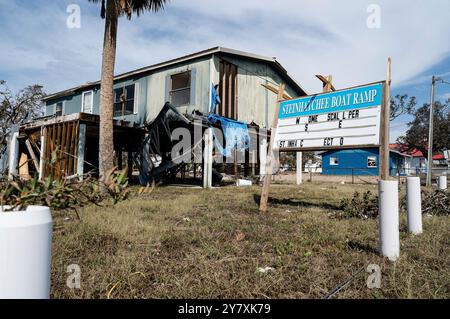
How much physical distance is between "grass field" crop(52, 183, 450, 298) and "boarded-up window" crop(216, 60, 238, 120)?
976 cm

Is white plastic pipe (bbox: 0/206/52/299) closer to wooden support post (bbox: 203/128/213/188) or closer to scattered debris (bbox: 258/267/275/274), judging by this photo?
scattered debris (bbox: 258/267/275/274)

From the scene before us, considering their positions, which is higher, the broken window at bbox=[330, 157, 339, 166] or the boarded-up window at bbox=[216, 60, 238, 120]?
the boarded-up window at bbox=[216, 60, 238, 120]

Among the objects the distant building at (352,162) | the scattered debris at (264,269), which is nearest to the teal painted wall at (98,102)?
the scattered debris at (264,269)

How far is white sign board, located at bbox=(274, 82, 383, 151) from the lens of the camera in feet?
18.0

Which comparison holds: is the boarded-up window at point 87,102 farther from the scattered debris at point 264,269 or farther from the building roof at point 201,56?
the scattered debris at point 264,269

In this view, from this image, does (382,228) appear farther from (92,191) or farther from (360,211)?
(92,191)

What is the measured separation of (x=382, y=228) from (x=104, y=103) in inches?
362

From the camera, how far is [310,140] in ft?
20.6

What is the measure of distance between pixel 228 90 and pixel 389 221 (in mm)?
12290

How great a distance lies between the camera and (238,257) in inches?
127

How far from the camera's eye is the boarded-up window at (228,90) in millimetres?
14188

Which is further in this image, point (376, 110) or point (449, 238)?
point (376, 110)

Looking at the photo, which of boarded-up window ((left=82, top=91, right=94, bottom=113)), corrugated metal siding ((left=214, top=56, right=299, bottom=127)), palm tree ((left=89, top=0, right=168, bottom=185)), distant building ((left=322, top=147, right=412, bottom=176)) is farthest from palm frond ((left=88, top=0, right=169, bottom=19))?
distant building ((left=322, top=147, right=412, bottom=176))
